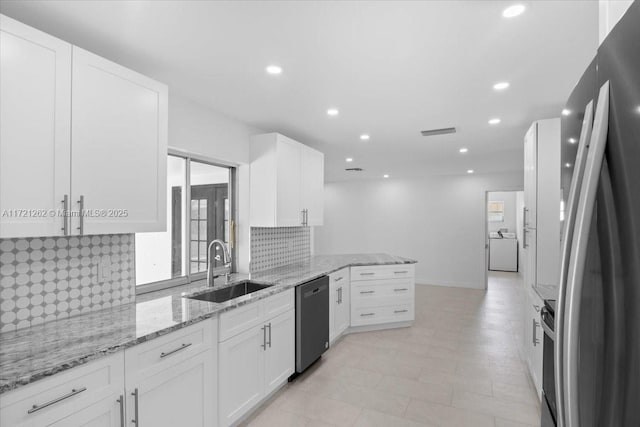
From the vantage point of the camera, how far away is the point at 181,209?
308 cm

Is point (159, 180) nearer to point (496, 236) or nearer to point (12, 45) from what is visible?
point (12, 45)

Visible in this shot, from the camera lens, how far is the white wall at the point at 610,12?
658mm

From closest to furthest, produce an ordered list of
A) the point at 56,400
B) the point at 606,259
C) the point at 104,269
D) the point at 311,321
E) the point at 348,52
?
the point at 606,259 < the point at 56,400 < the point at 348,52 < the point at 104,269 < the point at 311,321

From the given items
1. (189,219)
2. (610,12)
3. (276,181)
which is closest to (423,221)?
(276,181)

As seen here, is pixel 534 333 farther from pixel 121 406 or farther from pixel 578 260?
pixel 121 406

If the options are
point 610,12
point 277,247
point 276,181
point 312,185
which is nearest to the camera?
point 610,12

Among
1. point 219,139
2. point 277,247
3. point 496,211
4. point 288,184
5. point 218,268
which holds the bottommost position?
point 218,268

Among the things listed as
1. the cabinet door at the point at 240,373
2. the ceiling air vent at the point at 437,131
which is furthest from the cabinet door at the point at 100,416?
the ceiling air vent at the point at 437,131

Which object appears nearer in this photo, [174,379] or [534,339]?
[174,379]

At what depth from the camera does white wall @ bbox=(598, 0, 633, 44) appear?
2.16ft

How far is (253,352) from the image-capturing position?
2500mm

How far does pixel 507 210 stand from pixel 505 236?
3.08ft

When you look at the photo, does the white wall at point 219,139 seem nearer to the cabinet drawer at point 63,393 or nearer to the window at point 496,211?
the cabinet drawer at point 63,393

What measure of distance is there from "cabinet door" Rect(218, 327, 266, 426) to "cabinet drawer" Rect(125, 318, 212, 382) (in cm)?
18
